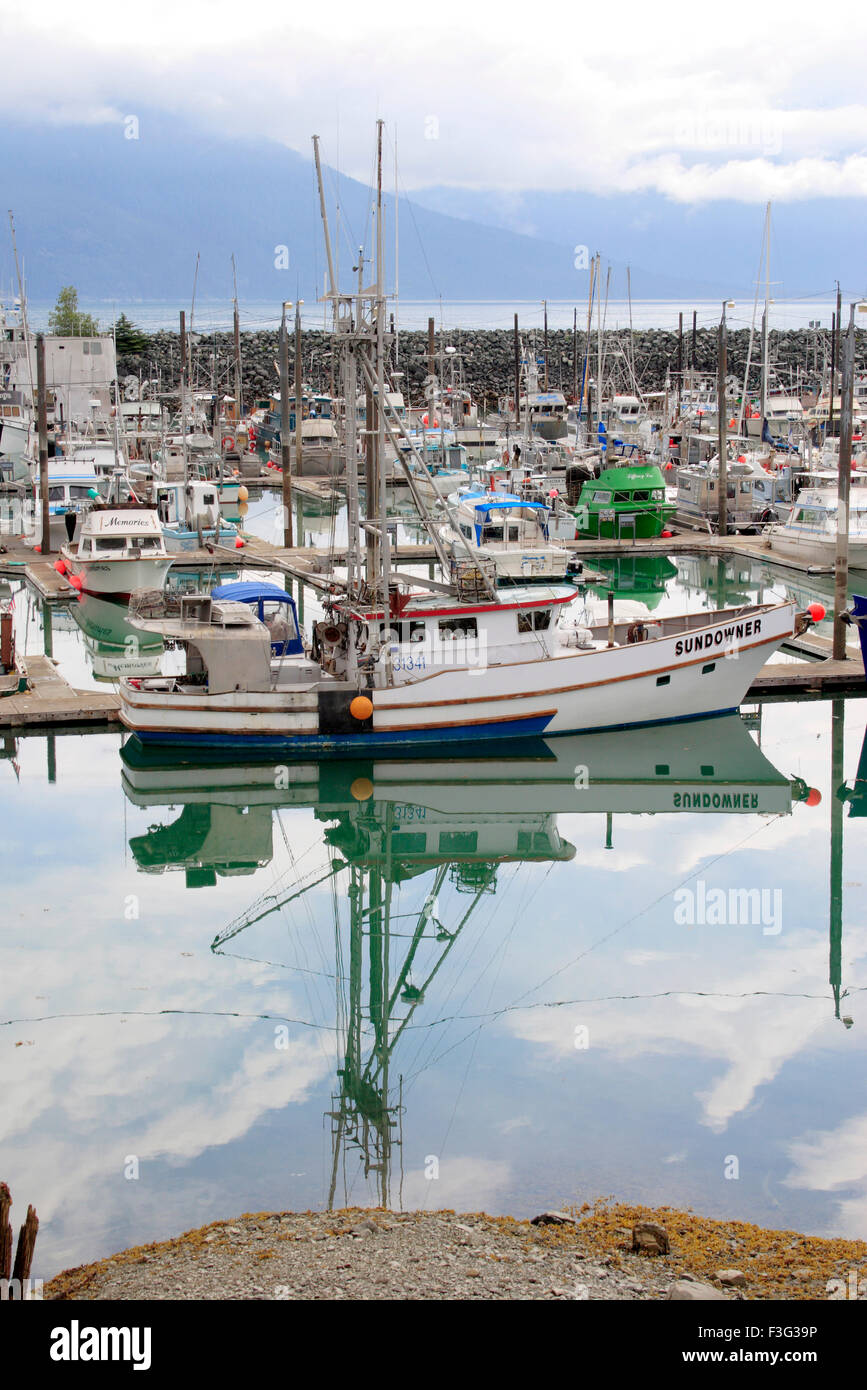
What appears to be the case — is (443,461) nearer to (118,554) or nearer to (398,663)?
(118,554)

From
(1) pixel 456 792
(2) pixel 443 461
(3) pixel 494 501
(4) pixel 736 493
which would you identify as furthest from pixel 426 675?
(2) pixel 443 461

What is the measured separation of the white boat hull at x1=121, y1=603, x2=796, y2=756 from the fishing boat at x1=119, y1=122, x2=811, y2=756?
0.8 inches

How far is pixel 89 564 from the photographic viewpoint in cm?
2978

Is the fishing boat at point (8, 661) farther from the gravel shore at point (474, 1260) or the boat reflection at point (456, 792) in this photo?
the gravel shore at point (474, 1260)

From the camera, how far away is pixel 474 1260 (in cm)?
845

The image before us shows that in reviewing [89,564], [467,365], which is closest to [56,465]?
[89,564]

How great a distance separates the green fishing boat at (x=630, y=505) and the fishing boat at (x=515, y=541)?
3609mm

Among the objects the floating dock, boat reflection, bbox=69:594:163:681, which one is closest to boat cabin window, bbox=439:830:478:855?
the floating dock

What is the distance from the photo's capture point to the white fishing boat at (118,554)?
98.3ft

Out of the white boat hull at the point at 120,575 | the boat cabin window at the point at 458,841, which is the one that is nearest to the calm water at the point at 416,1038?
the boat cabin window at the point at 458,841

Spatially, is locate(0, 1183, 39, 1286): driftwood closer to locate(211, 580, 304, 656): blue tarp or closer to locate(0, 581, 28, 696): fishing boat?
locate(211, 580, 304, 656): blue tarp

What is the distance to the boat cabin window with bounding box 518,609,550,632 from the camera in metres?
21.0

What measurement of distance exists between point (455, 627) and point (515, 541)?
13.1 meters
